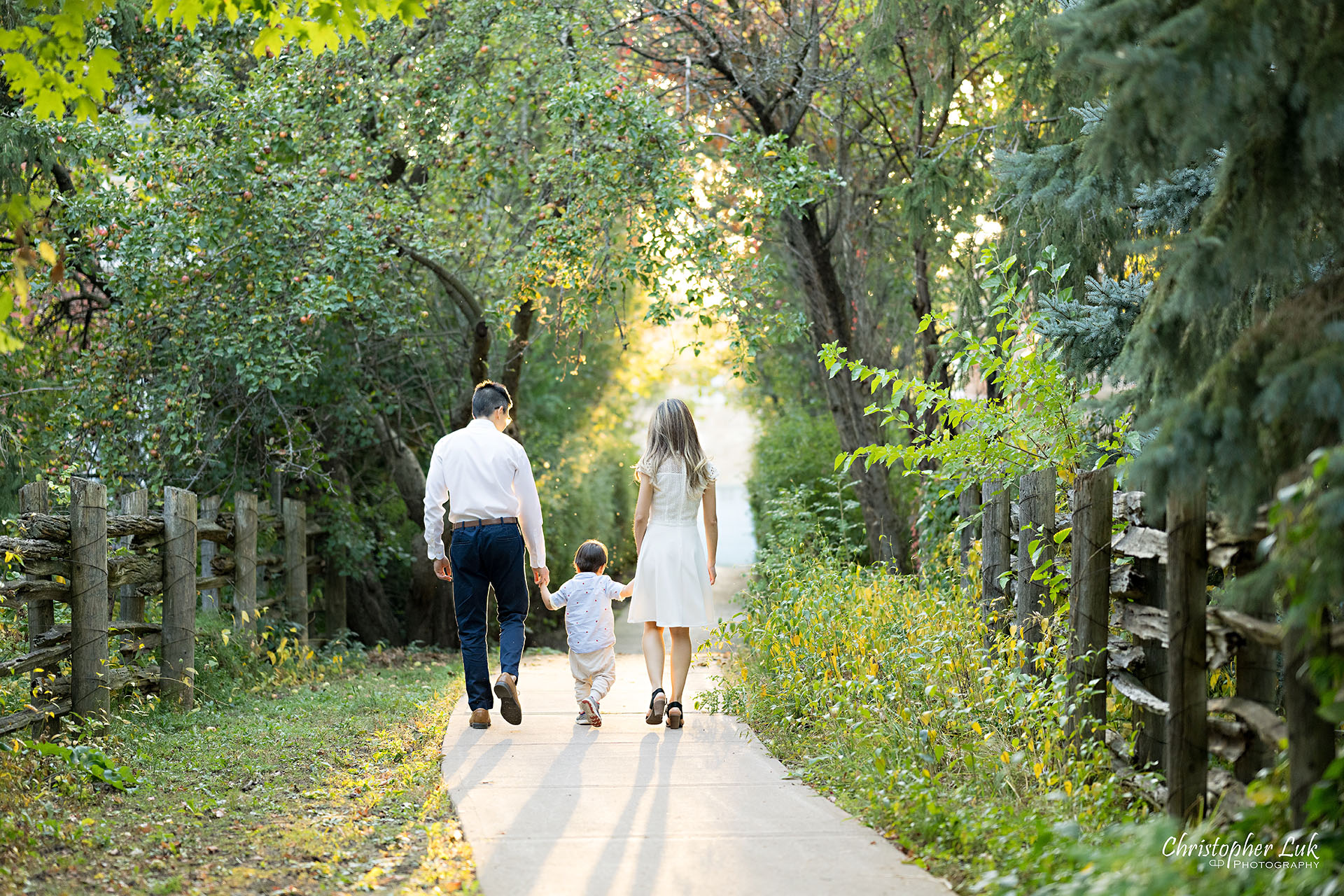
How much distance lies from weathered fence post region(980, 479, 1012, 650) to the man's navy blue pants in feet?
8.09

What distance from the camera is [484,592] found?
6.30 meters

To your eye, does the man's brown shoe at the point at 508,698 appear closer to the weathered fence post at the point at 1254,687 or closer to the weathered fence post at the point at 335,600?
the weathered fence post at the point at 1254,687

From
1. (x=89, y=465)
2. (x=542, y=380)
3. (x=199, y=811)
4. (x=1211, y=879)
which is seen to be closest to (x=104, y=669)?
(x=199, y=811)

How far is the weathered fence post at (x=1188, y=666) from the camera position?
354cm

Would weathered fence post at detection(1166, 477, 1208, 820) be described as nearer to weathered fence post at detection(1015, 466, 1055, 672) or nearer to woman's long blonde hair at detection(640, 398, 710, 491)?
weathered fence post at detection(1015, 466, 1055, 672)

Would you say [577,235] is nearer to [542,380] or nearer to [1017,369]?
[1017,369]

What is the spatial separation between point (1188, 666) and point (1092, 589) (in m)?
0.75

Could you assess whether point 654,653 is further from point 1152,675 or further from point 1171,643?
point 1171,643

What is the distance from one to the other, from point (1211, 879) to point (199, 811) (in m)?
3.80

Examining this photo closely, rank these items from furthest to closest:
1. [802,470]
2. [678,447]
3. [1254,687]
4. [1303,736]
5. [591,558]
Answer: [802,470] → [591,558] → [678,447] → [1254,687] → [1303,736]

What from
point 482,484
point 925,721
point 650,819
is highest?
point 482,484

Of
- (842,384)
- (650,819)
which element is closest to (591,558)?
(650,819)

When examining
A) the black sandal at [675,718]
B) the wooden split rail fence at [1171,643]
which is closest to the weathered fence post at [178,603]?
the black sandal at [675,718]

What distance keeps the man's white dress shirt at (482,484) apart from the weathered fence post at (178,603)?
77.5 inches
